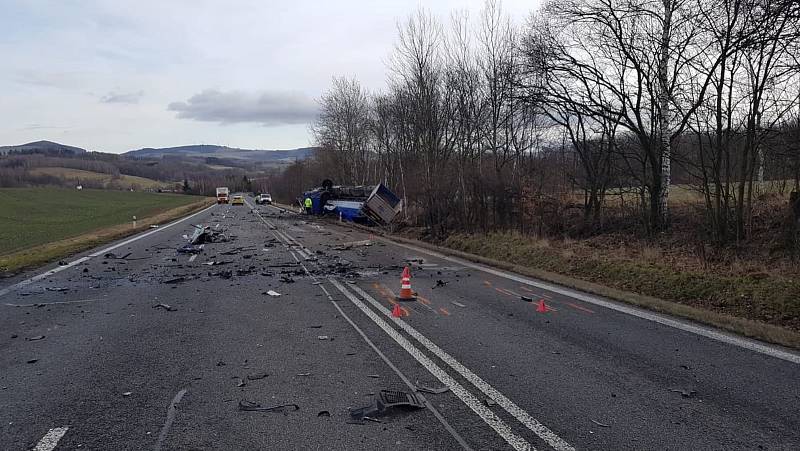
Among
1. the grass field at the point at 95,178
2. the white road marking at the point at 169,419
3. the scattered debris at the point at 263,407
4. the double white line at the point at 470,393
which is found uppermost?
the grass field at the point at 95,178

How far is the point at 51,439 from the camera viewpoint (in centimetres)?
432

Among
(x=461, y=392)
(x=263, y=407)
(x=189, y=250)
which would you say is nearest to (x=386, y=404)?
(x=461, y=392)

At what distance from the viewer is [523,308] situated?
946 cm

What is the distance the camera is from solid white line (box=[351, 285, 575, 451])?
425cm

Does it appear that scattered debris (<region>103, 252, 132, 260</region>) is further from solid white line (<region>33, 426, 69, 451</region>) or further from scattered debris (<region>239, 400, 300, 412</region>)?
scattered debris (<region>239, 400, 300, 412</region>)

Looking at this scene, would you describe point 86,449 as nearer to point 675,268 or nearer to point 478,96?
point 675,268

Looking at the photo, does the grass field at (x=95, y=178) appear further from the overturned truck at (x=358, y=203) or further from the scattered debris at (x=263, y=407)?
the scattered debris at (x=263, y=407)

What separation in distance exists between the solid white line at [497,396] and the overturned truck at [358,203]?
82.5 ft

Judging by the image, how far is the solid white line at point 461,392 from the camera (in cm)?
426

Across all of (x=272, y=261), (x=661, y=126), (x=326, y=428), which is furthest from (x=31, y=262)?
(x=661, y=126)

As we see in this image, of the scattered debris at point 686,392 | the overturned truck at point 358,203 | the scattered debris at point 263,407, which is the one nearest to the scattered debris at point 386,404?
the scattered debris at point 263,407

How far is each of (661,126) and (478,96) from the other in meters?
13.7

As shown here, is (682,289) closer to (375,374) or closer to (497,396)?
(497,396)

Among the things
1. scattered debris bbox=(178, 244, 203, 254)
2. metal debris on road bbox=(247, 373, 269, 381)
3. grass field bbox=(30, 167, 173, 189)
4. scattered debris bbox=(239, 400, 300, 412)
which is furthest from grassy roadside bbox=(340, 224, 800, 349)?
grass field bbox=(30, 167, 173, 189)
